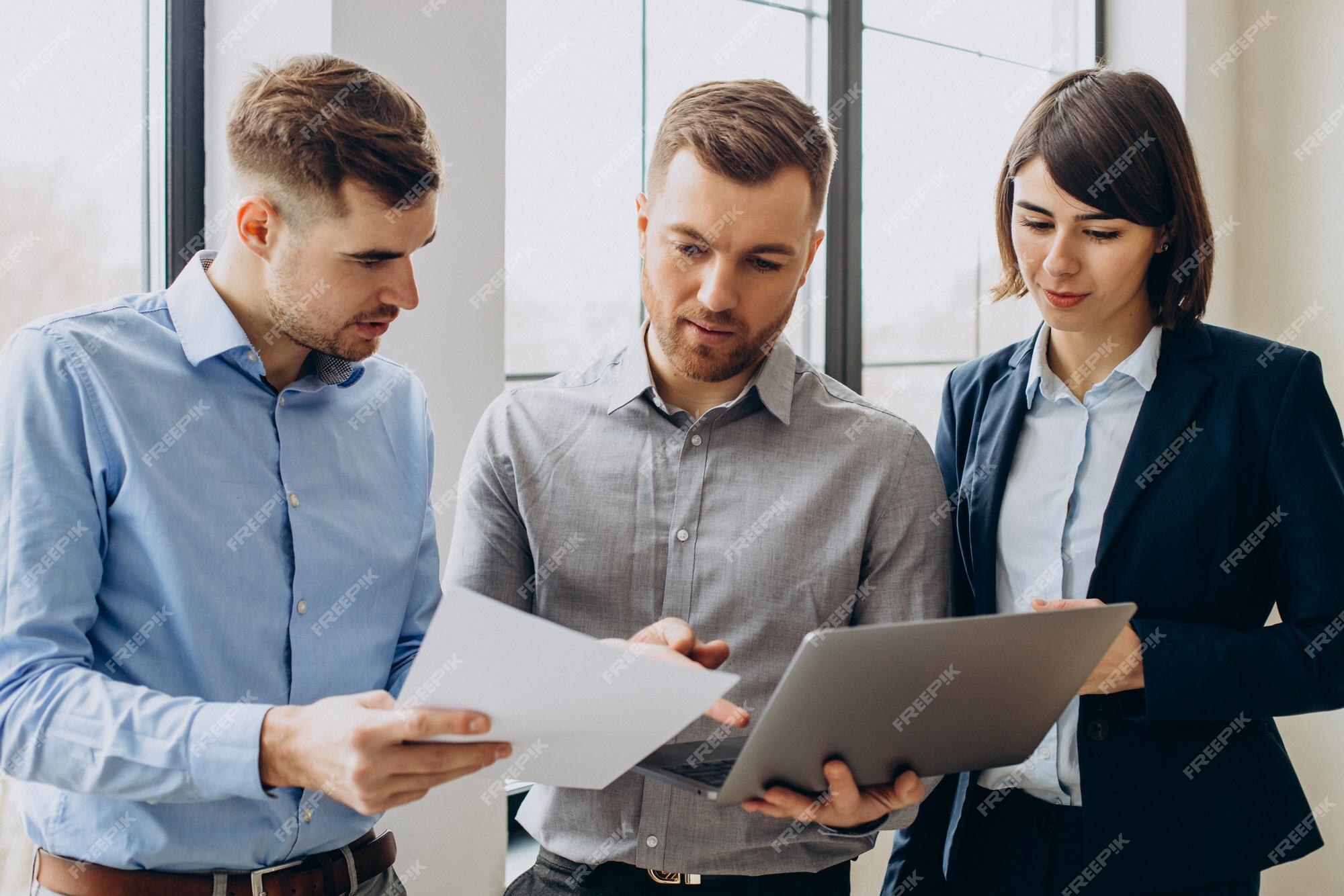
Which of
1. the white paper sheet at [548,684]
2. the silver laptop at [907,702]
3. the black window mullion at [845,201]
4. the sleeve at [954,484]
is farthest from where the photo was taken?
the black window mullion at [845,201]

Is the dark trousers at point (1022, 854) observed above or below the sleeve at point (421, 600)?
below

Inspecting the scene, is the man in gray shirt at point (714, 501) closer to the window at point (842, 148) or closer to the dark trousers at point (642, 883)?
the dark trousers at point (642, 883)

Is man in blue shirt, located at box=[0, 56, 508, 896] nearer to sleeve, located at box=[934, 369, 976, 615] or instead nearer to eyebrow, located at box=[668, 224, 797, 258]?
eyebrow, located at box=[668, 224, 797, 258]

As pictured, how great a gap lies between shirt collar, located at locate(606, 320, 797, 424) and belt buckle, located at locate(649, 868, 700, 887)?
0.59 m

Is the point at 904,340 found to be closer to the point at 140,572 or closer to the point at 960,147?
the point at 960,147

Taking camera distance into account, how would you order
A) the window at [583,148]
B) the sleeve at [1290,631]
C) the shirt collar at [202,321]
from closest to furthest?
the shirt collar at [202,321]
the sleeve at [1290,631]
the window at [583,148]

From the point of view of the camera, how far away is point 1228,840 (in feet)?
5.21

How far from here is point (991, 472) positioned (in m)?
1.72

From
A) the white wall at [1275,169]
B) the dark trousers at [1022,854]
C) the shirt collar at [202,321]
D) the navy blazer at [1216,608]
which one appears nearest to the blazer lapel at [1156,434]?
the navy blazer at [1216,608]

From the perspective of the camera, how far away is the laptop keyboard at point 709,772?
1.14m

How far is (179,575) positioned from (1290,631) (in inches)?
56.4

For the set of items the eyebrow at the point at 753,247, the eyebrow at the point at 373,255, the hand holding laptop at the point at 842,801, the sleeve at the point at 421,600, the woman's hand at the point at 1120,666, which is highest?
the eyebrow at the point at 753,247

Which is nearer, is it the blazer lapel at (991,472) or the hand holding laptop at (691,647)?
the hand holding laptop at (691,647)

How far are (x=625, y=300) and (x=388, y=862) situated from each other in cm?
161
